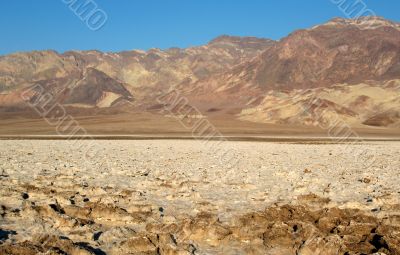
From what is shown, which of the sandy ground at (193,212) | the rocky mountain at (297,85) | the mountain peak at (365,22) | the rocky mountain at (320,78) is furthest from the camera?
the mountain peak at (365,22)

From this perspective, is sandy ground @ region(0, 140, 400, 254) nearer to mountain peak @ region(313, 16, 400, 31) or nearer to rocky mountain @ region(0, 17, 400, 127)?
rocky mountain @ region(0, 17, 400, 127)

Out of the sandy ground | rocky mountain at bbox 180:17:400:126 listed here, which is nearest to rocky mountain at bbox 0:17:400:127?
rocky mountain at bbox 180:17:400:126

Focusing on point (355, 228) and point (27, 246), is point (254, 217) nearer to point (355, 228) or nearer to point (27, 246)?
point (355, 228)

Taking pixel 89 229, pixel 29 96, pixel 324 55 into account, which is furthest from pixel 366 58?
pixel 89 229

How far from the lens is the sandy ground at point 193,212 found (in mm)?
8172

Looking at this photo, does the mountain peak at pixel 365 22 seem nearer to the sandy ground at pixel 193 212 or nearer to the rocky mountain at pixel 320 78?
the rocky mountain at pixel 320 78

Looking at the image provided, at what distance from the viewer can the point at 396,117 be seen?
9612cm

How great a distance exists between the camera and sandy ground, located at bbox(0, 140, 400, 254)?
817 centimetres

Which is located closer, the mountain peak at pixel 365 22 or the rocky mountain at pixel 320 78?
the rocky mountain at pixel 320 78

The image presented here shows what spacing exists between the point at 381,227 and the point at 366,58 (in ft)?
487

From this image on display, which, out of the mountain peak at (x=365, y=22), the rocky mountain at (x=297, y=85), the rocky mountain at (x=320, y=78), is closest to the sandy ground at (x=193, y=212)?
the rocky mountain at (x=320, y=78)

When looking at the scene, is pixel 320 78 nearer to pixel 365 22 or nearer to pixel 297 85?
pixel 297 85

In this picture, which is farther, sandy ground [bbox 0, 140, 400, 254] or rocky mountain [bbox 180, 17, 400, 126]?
rocky mountain [bbox 180, 17, 400, 126]

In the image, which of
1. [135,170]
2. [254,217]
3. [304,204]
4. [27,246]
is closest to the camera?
[27,246]
